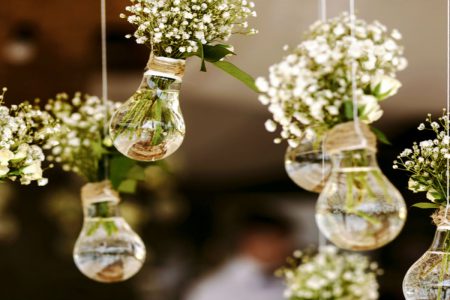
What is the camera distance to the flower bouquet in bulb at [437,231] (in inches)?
87.7

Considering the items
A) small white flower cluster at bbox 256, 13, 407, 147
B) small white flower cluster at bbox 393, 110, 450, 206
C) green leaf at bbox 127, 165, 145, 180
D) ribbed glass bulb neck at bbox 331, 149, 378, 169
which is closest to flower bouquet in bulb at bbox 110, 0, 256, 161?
small white flower cluster at bbox 256, 13, 407, 147

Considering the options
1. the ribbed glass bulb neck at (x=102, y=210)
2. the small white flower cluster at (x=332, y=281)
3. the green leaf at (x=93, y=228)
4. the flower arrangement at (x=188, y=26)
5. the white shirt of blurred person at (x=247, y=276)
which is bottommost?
the white shirt of blurred person at (x=247, y=276)

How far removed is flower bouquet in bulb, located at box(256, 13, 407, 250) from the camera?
83.0 inches

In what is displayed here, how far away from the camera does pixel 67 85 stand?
5016mm

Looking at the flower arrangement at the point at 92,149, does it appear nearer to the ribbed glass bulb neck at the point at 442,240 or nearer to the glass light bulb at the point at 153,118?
the glass light bulb at the point at 153,118

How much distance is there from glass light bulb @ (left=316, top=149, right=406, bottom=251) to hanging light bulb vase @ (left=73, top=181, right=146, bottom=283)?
2.92ft

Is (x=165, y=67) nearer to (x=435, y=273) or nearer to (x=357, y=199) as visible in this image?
(x=357, y=199)

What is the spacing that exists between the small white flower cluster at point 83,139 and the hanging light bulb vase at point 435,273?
1215mm

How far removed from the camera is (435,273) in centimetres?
224

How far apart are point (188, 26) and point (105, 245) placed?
851 mm

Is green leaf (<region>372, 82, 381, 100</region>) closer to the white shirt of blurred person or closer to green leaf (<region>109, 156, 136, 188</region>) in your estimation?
green leaf (<region>109, 156, 136, 188</region>)

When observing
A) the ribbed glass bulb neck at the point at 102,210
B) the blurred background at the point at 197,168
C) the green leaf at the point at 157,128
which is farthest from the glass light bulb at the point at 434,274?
the blurred background at the point at 197,168

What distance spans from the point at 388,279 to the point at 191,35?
313 cm

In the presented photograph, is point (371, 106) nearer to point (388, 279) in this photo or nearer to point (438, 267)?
point (438, 267)
